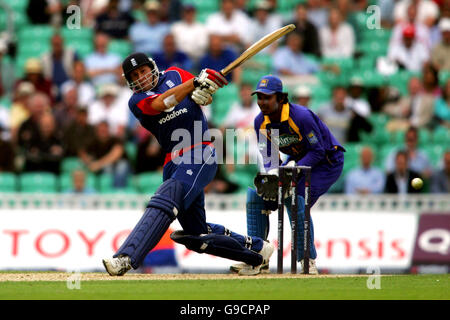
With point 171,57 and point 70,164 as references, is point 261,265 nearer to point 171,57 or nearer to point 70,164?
point 70,164

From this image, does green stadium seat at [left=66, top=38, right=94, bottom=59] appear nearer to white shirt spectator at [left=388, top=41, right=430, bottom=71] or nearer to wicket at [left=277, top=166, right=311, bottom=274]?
white shirt spectator at [left=388, top=41, right=430, bottom=71]

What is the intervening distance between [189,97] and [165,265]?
4.39 meters

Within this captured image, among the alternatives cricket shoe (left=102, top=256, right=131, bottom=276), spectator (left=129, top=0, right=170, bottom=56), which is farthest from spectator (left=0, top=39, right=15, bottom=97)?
cricket shoe (left=102, top=256, right=131, bottom=276)

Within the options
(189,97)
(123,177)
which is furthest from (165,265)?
(189,97)

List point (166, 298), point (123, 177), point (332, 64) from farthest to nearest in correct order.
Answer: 1. point (332, 64)
2. point (123, 177)
3. point (166, 298)

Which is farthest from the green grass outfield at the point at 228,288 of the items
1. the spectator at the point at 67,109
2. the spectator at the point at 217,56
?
the spectator at the point at 217,56

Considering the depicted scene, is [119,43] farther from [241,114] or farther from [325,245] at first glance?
[325,245]

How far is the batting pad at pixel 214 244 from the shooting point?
9.41 m

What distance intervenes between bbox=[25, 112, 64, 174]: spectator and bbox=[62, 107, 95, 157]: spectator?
18 cm

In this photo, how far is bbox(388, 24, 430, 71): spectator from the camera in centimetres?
1711

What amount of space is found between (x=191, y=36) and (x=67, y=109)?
8.88 feet

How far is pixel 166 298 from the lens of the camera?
7.79 metres

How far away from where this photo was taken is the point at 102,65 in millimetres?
16625

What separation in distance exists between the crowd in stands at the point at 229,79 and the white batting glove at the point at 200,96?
5.42 meters
